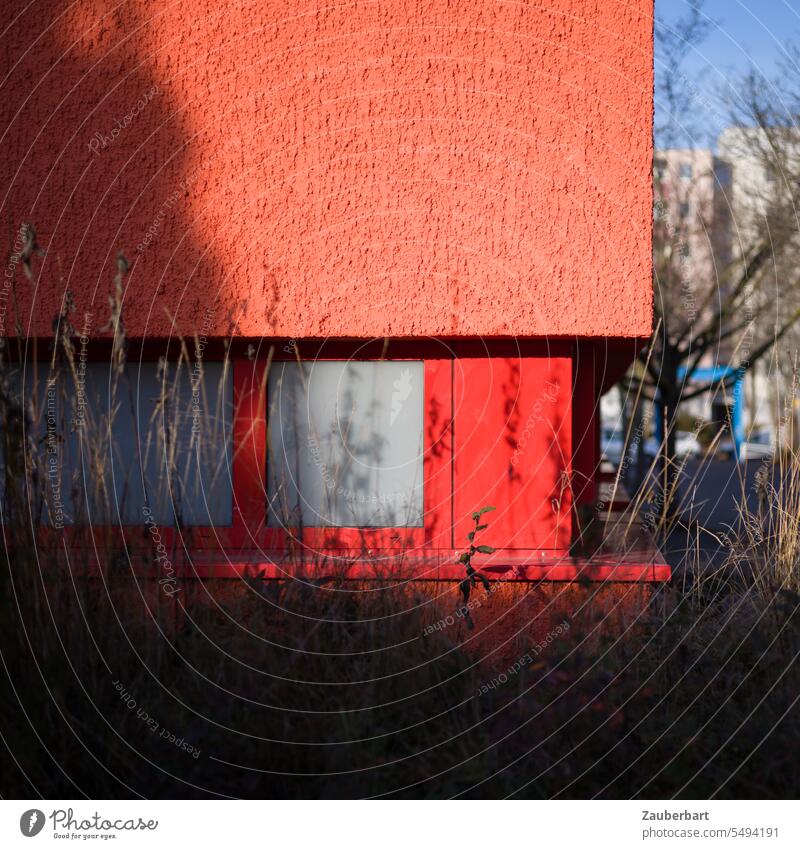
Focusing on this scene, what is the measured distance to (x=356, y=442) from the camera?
5074 mm

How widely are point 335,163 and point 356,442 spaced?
4.77 feet

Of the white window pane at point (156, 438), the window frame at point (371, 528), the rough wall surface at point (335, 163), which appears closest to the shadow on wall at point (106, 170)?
the rough wall surface at point (335, 163)

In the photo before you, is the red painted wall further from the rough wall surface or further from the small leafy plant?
the small leafy plant

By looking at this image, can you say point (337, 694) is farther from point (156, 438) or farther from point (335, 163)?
point (335, 163)

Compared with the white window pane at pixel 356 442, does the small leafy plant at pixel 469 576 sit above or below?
below

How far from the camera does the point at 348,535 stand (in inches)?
197

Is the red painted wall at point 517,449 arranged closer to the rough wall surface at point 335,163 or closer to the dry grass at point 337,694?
the rough wall surface at point 335,163

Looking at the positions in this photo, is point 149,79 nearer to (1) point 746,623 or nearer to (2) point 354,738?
(2) point 354,738

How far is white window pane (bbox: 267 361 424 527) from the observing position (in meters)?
5.04

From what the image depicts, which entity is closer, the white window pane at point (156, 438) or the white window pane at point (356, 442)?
the white window pane at point (156, 438)

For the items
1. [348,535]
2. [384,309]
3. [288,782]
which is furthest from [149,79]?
[288,782]

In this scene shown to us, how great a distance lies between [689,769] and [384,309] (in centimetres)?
261

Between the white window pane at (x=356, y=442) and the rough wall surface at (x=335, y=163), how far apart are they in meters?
0.29

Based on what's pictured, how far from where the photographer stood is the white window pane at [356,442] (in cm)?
504
